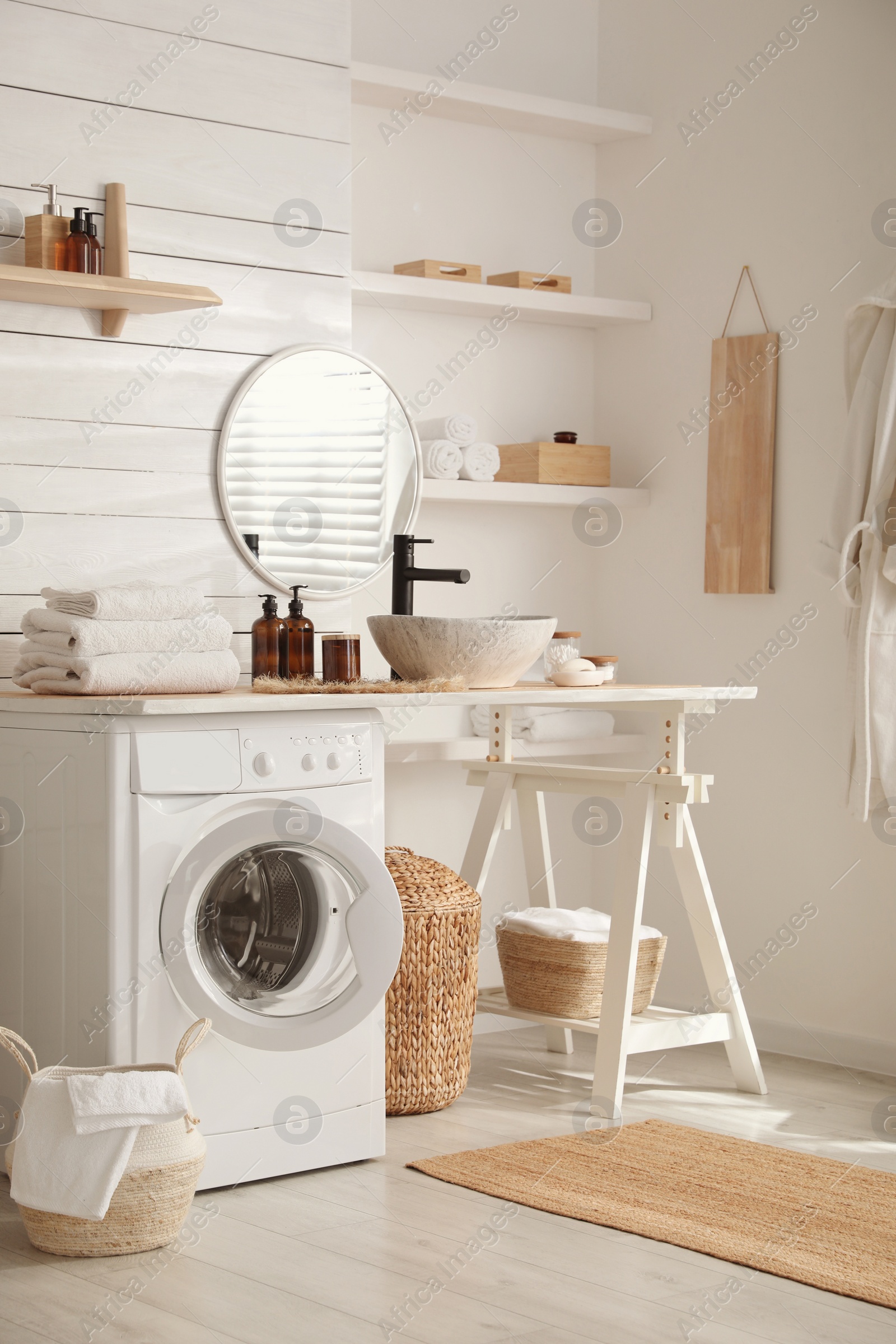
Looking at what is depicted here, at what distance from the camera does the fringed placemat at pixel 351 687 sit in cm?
281

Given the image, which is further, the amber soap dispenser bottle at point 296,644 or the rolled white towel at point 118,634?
the amber soap dispenser bottle at point 296,644

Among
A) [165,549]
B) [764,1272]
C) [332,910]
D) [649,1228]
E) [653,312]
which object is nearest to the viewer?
[764,1272]

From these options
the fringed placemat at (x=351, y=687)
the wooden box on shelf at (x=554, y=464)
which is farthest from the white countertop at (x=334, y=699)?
the wooden box on shelf at (x=554, y=464)

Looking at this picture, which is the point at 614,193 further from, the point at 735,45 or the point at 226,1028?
the point at 226,1028

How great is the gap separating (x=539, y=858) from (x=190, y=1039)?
4.52ft

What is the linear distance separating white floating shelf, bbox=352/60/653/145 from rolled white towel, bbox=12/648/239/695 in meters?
1.68

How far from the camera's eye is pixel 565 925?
11.6 feet

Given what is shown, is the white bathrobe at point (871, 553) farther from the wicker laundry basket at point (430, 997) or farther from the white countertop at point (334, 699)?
the wicker laundry basket at point (430, 997)

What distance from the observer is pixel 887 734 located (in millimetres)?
3367

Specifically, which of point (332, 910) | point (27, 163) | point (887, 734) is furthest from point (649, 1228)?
point (27, 163)

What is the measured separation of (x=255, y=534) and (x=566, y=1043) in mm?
1483

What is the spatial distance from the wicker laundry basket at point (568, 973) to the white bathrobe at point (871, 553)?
0.61m

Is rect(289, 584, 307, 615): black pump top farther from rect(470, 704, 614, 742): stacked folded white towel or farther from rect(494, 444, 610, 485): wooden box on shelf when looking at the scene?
rect(494, 444, 610, 485): wooden box on shelf

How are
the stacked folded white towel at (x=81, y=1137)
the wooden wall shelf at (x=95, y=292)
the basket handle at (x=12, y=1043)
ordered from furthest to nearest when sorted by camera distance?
1. the wooden wall shelf at (x=95, y=292)
2. the basket handle at (x=12, y=1043)
3. the stacked folded white towel at (x=81, y=1137)
